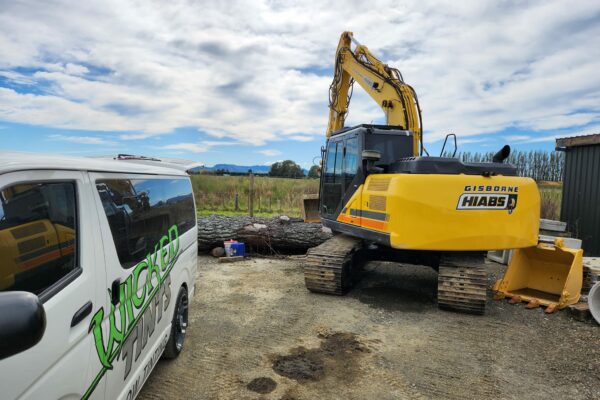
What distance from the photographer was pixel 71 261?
2.06 metres

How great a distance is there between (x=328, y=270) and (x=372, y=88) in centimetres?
421

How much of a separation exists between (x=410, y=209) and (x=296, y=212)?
36.8 ft

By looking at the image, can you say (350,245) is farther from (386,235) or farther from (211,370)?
(211,370)

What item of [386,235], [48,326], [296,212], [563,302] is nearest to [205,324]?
[386,235]

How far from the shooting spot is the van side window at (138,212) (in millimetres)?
2533

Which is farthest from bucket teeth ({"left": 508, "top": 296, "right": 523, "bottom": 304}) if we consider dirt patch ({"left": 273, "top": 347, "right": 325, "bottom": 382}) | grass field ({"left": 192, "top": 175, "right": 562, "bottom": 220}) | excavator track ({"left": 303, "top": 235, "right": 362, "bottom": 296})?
grass field ({"left": 192, "top": 175, "right": 562, "bottom": 220})

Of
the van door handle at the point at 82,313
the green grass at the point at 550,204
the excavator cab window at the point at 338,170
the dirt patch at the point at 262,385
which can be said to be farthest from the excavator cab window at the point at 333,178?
the green grass at the point at 550,204

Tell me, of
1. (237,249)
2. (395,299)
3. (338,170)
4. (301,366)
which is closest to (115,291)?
(301,366)

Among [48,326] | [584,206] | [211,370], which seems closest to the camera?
[48,326]

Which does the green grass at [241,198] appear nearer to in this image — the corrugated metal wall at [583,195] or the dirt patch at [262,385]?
the corrugated metal wall at [583,195]

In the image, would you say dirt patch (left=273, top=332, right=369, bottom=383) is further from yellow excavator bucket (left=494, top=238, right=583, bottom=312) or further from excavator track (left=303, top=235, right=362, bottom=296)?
yellow excavator bucket (left=494, top=238, right=583, bottom=312)

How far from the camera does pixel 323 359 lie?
13.8 feet

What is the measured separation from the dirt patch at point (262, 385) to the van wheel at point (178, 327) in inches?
34.9

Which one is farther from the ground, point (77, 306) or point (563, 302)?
point (77, 306)
